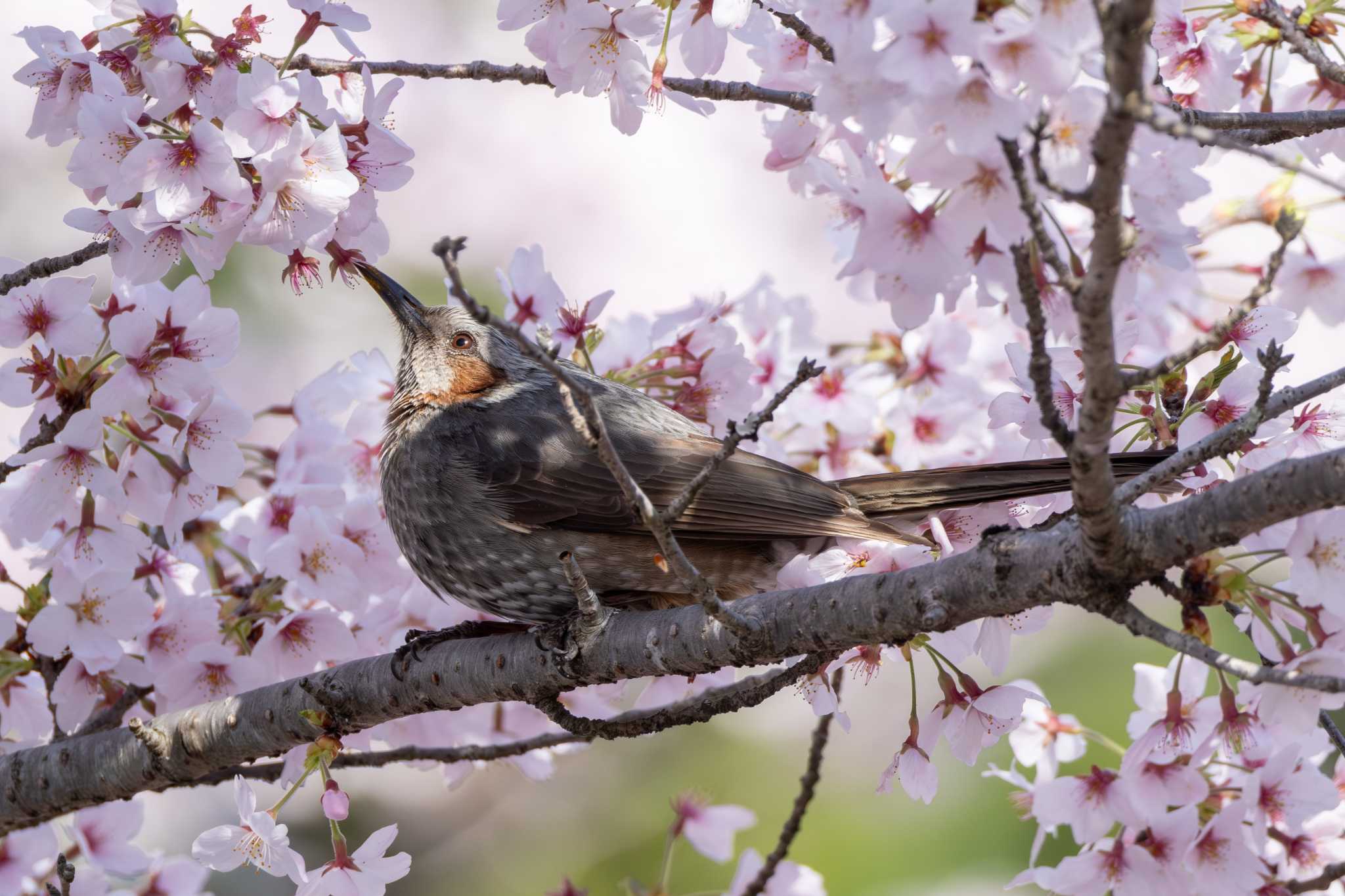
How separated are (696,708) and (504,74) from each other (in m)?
1.19

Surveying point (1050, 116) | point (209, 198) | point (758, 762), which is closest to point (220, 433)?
point (209, 198)

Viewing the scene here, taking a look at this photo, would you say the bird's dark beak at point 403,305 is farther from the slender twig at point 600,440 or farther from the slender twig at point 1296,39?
the slender twig at point 1296,39

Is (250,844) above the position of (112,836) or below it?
below

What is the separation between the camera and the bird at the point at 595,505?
9.29ft

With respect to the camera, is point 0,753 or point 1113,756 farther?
point 1113,756

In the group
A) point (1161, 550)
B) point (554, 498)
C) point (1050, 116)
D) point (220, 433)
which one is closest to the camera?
point (1050, 116)

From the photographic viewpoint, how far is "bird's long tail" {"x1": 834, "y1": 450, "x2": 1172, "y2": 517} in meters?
2.31

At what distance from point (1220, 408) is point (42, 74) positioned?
81.5 inches

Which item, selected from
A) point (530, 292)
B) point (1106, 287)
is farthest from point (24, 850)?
point (1106, 287)

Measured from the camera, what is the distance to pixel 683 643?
209cm

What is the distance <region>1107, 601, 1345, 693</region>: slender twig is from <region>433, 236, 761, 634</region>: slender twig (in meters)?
0.55

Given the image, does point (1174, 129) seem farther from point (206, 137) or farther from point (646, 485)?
point (646, 485)

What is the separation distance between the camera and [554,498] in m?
2.98

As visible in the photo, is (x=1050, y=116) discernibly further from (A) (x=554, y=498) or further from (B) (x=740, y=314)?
(B) (x=740, y=314)
